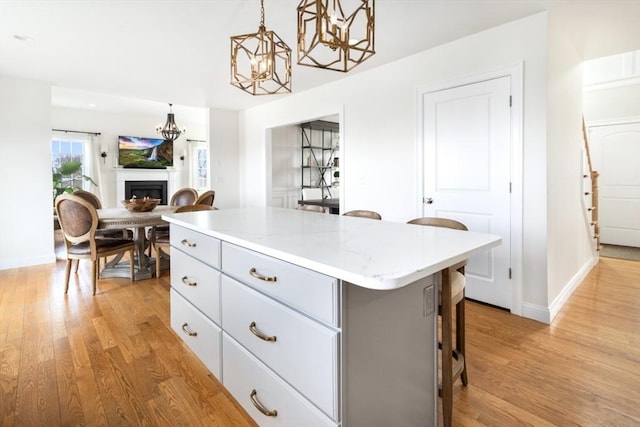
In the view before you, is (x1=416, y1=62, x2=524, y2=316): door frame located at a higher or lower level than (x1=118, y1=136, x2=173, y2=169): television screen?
lower

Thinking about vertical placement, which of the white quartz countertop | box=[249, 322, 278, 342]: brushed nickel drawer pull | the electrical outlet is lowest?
box=[249, 322, 278, 342]: brushed nickel drawer pull

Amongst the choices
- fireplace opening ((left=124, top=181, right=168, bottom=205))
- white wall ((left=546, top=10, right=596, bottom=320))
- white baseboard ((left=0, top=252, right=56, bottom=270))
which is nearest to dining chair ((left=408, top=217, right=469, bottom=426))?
white wall ((left=546, top=10, right=596, bottom=320))

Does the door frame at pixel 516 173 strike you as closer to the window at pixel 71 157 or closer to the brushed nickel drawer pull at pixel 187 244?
the brushed nickel drawer pull at pixel 187 244

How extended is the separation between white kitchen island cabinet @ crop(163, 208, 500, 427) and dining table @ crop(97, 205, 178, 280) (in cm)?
214

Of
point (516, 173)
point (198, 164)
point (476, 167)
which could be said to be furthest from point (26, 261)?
point (516, 173)

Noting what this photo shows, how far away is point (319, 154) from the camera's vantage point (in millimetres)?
7340

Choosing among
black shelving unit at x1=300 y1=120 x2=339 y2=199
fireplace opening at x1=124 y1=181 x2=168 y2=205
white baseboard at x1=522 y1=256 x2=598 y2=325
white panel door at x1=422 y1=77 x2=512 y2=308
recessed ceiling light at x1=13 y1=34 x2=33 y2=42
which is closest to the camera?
white baseboard at x1=522 y1=256 x2=598 y2=325

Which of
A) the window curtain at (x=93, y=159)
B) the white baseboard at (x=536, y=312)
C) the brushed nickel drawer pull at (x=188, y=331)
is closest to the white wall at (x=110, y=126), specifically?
the window curtain at (x=93, y=159)

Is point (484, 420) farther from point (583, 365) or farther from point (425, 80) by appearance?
A: point (425, 80)

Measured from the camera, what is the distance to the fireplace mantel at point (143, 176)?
7379mm

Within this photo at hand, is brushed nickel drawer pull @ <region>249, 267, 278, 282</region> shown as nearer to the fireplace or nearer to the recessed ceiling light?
the recessed ceiling light

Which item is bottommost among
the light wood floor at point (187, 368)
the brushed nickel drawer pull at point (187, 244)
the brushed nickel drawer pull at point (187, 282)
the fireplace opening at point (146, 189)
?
the light wood floor at point (187, 368)

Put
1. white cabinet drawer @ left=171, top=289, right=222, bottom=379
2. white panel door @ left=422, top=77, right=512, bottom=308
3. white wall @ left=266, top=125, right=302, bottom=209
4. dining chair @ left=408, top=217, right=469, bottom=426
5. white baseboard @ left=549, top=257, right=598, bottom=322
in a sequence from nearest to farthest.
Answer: dining chair @ left=408, top=217, right=469, bottom=426
white cabinet drawer @ left=171, top=289, right=222, bottom=379
white baseboard @ left=549, top=257, right=598, bottom=322
white panel door @ left=422, top=77, right=512, bottom=308
white wall @ left=266, top=125, right=302, bottom=209

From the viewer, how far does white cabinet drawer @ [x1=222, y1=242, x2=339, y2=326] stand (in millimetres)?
1032
